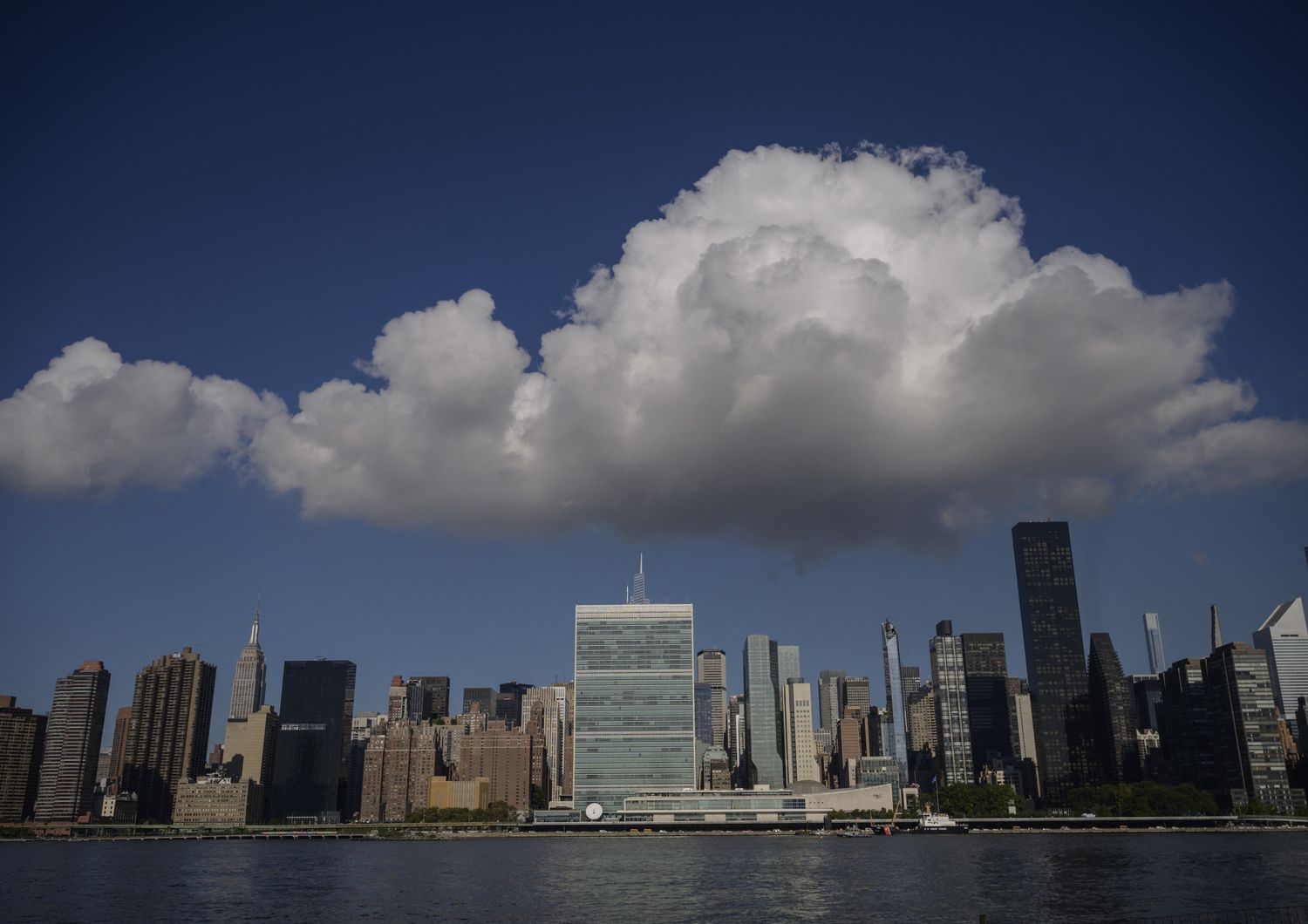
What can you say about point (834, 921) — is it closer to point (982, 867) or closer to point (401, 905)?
point (401, 905)

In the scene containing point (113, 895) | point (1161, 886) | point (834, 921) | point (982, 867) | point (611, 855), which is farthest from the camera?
point (611, 855)

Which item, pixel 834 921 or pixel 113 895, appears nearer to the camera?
pixel 834 921

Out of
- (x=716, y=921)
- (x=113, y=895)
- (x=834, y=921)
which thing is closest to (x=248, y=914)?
(x=113, y=895)

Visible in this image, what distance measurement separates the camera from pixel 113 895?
126m

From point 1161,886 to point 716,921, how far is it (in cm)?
5392

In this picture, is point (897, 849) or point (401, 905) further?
point (897, 849)

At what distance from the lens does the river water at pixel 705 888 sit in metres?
95.4

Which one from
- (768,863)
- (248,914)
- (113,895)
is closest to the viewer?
(248,914)

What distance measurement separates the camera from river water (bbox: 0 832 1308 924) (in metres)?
95.4

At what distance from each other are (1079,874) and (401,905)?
269 feet

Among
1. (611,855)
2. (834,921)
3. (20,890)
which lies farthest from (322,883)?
(834,921)

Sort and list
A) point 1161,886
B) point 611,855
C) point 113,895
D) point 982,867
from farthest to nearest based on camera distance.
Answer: point 611,855 → point 982,867 → point 113,895 → point 1161,886

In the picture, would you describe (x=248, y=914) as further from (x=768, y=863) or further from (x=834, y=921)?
(x=768, y=863)

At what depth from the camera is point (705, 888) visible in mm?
117875
